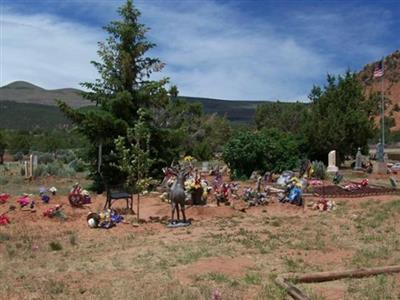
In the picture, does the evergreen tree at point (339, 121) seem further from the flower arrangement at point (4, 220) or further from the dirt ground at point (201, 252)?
the flower arrangement at point (4, 220)

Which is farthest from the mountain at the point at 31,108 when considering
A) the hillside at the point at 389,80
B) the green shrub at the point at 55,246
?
the green shrub at the point at 55,246

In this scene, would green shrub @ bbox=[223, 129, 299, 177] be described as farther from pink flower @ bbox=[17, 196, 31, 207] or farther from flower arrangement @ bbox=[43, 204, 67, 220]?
flower arrangement @ bbox=[43, 204, 67, 220]

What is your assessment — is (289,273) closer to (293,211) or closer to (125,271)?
(125,271)

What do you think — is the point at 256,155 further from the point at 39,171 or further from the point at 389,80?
the point at 389,80

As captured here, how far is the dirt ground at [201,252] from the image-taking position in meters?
8.00

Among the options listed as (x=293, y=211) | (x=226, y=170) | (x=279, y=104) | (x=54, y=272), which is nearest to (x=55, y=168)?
(x=226, y=170)

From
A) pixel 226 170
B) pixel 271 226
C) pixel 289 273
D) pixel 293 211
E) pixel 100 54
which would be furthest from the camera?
pixel 226 170

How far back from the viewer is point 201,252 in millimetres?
10688

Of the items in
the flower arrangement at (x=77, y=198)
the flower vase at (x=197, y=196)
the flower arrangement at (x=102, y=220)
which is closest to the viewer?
the flower arrangement at (x=102, y=220)

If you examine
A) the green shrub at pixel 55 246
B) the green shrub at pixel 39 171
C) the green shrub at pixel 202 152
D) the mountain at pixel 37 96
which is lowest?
the green shrub at pixel 55 246

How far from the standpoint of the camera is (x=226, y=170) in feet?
105

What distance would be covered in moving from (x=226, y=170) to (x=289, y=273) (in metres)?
23.2

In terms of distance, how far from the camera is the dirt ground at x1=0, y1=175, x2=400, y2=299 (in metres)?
8.00

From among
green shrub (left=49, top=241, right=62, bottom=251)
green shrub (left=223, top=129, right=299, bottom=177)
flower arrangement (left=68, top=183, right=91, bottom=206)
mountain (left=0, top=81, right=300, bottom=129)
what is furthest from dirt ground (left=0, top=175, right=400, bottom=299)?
mountain (left=0, top=81, right=300, bottom=129)
